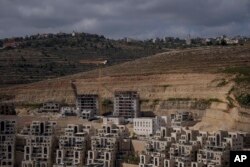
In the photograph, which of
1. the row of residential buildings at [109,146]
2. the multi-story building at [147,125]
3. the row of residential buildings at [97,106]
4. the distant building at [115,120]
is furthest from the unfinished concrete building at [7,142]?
the row of residential buildings at [97,106]

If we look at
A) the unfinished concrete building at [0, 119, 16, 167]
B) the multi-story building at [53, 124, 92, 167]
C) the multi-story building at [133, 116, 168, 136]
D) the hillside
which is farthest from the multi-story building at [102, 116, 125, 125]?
the hillside

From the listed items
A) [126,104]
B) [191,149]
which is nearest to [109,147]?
[191,149]

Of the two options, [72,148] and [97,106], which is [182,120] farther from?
[97,106]

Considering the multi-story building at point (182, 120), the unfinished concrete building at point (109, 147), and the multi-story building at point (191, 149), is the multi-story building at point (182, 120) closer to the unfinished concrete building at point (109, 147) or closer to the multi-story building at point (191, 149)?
the unfinished concrete building at point (109, 147)

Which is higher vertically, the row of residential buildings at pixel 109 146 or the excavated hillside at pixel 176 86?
the excavated hillside at pixel 176 86

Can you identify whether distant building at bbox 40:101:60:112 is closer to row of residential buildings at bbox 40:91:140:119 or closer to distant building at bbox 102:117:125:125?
row of residential buildings at bbox 40:91:140:119

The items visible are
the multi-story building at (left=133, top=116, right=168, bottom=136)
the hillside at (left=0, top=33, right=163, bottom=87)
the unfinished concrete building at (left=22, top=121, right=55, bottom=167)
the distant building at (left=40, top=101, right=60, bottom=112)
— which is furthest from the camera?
the hillside at (left=0, top=33, right=163, bottom=87)
